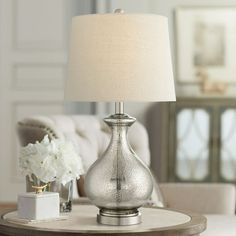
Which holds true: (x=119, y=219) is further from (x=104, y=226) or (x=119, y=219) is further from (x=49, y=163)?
(x=49, y=163)

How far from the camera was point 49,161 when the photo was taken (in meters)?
2.23

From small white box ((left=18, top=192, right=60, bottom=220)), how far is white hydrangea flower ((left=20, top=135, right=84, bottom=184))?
0.17 feet

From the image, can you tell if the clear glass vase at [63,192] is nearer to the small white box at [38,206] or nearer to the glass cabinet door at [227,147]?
the small white box at [38,206]

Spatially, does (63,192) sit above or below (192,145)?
below

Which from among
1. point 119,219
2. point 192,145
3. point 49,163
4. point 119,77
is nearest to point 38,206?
point 49,163

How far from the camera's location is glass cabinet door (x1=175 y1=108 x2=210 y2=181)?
16.1ft

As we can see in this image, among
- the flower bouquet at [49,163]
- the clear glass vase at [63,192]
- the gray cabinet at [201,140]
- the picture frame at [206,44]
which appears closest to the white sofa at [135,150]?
the clear glass vase at [63,192]

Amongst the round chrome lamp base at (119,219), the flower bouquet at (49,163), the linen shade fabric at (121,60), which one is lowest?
the round chrome lamp base at (119,219)

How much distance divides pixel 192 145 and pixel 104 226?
9.37ft

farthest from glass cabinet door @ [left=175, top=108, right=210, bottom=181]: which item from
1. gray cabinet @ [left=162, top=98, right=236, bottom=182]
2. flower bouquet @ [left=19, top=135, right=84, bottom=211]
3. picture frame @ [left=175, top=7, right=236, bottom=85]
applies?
flower bouquet @ [left=19, top=135, right=84, bottom=211]

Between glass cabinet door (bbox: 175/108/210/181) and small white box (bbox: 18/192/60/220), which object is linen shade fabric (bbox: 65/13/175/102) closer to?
small white box (bbox: 18/192/60/220)

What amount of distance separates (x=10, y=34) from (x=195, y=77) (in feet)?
4.40

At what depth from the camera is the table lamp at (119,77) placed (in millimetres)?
2041

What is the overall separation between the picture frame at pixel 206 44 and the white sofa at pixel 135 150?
6.04 ft
